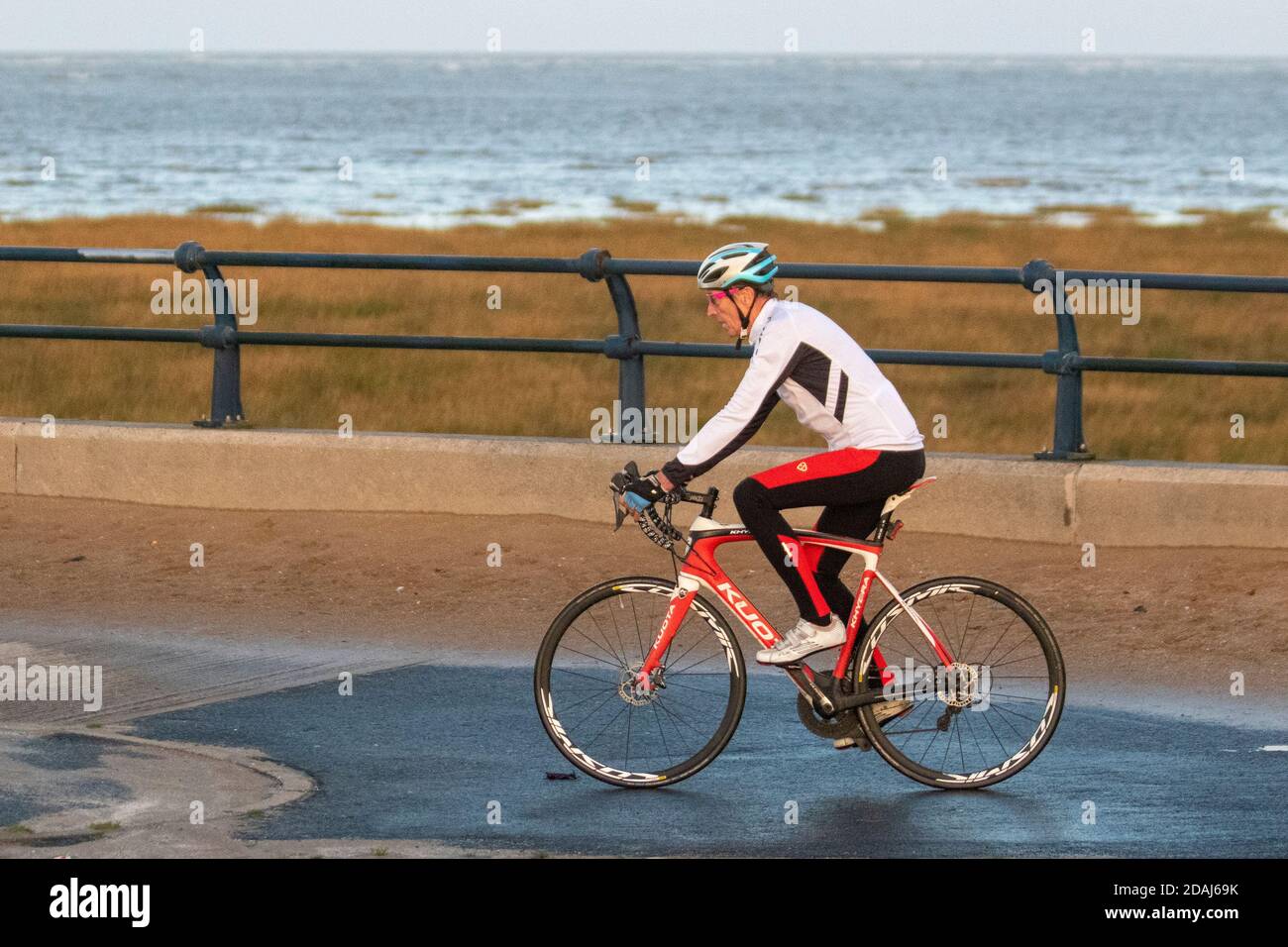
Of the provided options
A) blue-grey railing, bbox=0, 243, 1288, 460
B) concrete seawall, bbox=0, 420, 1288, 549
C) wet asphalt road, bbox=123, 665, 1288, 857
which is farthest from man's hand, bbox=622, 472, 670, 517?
concrete seawall, bbox=0, 420, 1288, 549

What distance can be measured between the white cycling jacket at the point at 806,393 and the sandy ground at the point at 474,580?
2.11m

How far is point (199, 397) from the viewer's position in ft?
61.9

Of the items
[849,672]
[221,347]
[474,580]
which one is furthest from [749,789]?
[221,347]

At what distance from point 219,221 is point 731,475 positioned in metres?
38.2

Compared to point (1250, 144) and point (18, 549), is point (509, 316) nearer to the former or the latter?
point (18, 549)

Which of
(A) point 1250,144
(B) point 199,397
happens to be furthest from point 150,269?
(A) point 1250,144

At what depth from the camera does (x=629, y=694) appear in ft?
23.2

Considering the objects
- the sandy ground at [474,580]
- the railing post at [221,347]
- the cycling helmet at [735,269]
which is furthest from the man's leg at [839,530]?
the railing post at [221,347]

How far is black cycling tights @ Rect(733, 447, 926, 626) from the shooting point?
6805 millimetres

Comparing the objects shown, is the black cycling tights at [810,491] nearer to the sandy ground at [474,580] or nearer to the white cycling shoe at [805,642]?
the white cycling shoe at [805,642]

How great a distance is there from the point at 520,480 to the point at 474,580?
3.96ft

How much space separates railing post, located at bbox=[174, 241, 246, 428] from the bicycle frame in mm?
5574

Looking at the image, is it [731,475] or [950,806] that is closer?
[950,806]

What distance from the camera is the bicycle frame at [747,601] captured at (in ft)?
22.6
